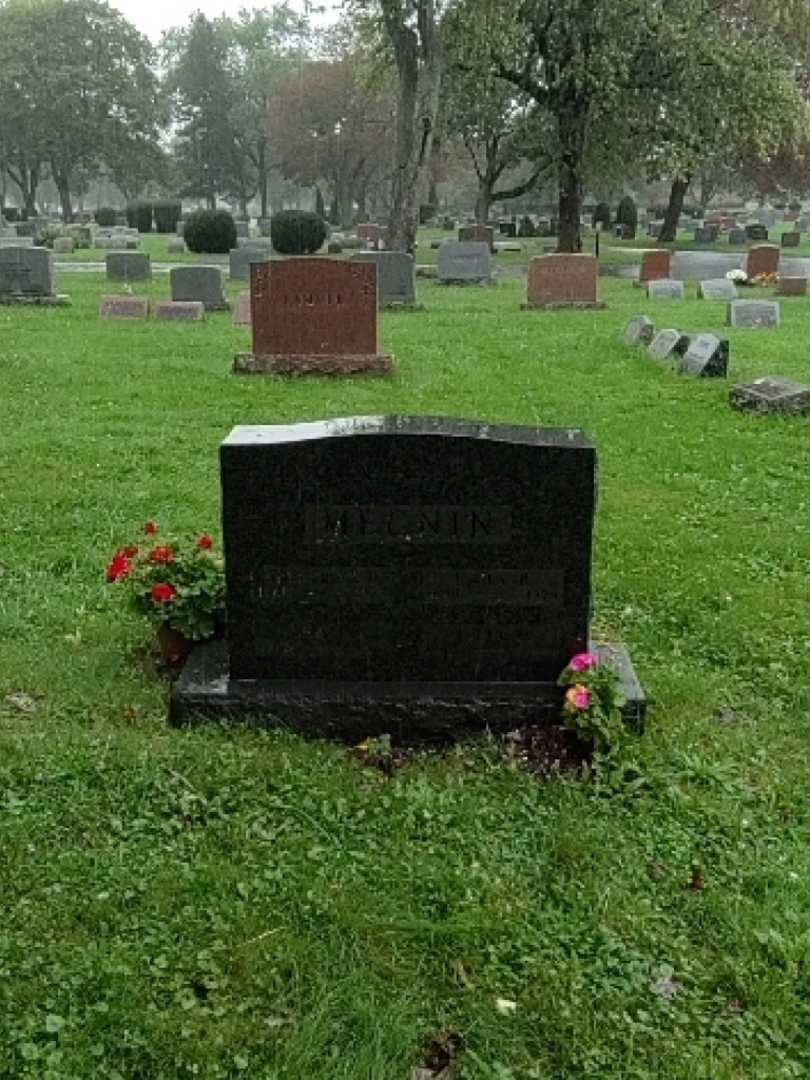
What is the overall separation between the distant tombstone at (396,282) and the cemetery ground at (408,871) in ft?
46.0

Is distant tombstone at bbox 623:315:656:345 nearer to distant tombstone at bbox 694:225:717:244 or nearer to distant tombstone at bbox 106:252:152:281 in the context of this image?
distant tombstone at bbox 106:252:152:281

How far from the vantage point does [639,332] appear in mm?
14969

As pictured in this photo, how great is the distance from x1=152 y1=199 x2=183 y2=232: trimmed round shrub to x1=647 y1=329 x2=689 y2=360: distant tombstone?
4388 centimetres

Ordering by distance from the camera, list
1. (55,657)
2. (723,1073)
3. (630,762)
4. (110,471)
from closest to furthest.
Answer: (723,1073)
(630,762)
(55,657)
(110,471)

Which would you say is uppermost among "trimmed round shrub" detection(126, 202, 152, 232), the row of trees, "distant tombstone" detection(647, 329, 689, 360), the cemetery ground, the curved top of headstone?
the row of trees

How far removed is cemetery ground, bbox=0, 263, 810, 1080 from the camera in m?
2.71

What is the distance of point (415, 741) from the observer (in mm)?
4137

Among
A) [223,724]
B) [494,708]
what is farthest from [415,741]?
[223,724]

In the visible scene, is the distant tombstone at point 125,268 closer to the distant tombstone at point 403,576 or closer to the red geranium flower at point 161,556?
the red geranium flower at point 161,556

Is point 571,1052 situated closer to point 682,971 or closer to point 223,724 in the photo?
point 682,971

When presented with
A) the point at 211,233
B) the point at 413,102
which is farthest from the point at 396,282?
the point at 211,233

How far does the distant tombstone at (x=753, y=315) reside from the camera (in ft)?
57.9

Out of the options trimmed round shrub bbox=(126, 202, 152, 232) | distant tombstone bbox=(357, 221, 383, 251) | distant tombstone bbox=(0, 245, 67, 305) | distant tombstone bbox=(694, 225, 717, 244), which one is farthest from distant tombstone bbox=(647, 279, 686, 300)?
trimmed round shrub bbox=(126, 202, 152, 232)

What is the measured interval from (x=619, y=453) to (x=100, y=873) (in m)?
6.35
